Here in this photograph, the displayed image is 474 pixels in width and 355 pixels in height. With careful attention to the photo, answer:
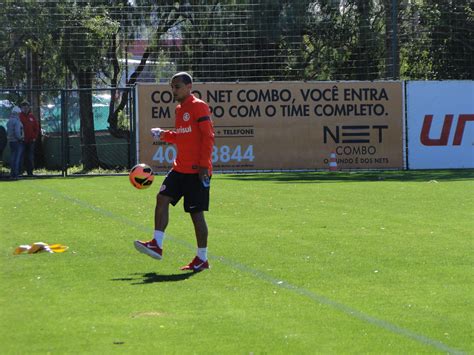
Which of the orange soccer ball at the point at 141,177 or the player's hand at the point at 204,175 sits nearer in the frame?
the player's hand at the point at 204,175

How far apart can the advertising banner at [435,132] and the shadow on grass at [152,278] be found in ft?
73.7

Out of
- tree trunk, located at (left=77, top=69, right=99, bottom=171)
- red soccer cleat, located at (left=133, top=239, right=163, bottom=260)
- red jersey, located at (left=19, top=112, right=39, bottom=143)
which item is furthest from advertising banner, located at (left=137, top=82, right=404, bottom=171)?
red soccer cleat, located at (left=133, top=239, right=163, bottom=260)

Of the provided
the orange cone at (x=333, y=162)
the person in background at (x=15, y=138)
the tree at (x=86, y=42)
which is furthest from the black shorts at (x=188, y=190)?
the tree at (x=86, y=42)

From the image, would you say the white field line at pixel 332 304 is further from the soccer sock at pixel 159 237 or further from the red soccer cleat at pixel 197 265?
the soccer sock at pixel 159 237

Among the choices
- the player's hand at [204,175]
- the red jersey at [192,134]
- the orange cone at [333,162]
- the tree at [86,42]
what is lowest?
the orange cone at [333,162]

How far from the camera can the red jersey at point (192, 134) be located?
37.1 feet

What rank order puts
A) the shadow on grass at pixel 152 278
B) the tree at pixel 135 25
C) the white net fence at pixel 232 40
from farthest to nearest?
the tree at pixel 135 25 < the white net fence at pixel 232 40 < the shadow on grass at pixel 152 278

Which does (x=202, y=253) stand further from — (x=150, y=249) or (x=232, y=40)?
(x=232, y=40)

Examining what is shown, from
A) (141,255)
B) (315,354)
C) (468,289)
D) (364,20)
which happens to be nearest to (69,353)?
(315,354)

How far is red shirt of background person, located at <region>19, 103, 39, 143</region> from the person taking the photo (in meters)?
30.7

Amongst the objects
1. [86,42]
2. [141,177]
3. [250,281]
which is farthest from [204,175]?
[86,42]

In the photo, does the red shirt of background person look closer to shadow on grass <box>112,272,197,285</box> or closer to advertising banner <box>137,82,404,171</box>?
advertising banner <box>137,82,404,171</box>

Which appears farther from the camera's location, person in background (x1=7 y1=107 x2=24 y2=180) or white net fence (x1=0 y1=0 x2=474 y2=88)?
white net fence (x1=0 y1=0 x2=474 y2=88)

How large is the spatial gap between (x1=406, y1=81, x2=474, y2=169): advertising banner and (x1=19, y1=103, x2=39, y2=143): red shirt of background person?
11.4 m
